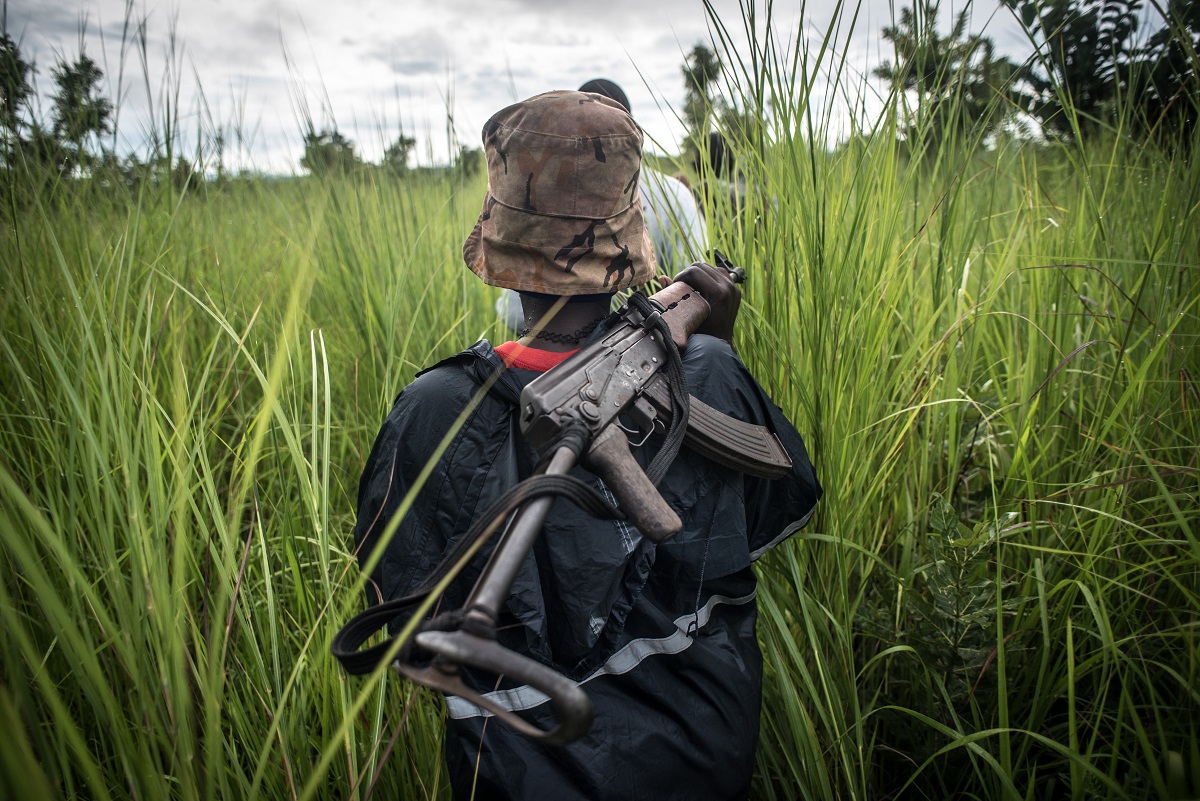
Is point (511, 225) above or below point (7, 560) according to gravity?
above

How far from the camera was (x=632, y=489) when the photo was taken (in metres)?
0.98

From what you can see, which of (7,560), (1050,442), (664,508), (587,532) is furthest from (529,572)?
(1050,442)

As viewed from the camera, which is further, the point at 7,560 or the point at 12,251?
the point at 12,251

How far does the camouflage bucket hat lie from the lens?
1.13 meters

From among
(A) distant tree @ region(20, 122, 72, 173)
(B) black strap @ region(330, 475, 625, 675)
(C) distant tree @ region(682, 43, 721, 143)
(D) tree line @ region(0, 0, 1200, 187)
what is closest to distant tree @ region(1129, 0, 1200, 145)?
(D) tree line @ region(0, 0, 1200, 187)

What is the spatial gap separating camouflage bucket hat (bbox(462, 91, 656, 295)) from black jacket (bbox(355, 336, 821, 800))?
0.61 feet

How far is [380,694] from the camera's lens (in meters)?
1.18

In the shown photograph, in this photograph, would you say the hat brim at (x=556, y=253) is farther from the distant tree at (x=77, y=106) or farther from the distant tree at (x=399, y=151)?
the distant tree at (x=399, y=151)

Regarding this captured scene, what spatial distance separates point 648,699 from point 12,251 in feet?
5.41

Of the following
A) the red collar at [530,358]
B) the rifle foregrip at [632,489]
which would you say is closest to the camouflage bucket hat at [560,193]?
the red collar at [530,358]

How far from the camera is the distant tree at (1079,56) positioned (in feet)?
5.23

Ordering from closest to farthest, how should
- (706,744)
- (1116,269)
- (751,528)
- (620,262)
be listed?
1. (706,744)
2. (620,262)
3. (751,528)
4. (1116,269)

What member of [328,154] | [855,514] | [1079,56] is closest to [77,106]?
[328,154]

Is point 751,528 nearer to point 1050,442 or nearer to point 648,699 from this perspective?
point 648,699
